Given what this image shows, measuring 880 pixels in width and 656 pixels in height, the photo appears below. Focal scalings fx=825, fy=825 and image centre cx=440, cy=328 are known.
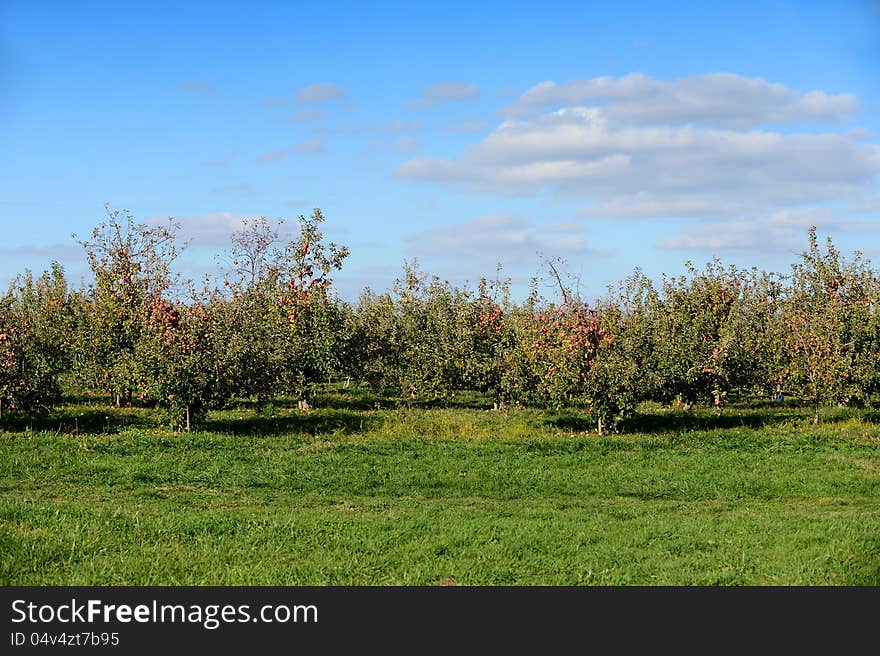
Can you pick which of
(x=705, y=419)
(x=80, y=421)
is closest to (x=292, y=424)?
(x=80, y=421)

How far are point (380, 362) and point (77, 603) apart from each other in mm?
25301

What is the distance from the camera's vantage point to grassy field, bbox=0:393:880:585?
9.64 meters

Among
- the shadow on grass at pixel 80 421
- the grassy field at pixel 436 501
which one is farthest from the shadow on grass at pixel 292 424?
the shadow on grass at pixel 80 421

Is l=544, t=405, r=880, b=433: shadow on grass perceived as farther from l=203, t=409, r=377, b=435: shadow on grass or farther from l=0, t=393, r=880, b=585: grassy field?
l=203, t=409, r=377, b=435: shadow on grass

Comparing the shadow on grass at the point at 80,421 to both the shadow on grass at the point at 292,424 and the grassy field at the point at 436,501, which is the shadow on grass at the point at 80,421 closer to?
the grassy field at the point at 436,501

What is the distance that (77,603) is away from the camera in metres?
8.04

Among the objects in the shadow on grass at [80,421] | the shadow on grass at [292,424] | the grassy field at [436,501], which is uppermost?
the shadow on grass at [80,421]

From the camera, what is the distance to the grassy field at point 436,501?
9.64 m

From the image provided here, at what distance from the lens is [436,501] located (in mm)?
14648

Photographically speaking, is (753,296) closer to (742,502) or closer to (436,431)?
(436,431)

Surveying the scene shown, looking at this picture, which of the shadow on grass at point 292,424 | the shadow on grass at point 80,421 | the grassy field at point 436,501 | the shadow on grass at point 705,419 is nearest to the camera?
the grassy field at point 436,501

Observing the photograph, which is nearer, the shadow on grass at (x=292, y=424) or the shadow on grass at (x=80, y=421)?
the shadow on grass at (x=80, y=421)

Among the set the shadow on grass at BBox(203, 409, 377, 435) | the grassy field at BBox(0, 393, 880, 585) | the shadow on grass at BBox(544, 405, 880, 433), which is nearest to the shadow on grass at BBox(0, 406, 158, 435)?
the grassy field at BBox(0, 393, 880, 585)

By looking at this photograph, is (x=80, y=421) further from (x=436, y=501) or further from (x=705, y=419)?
(x=705, y=419)
